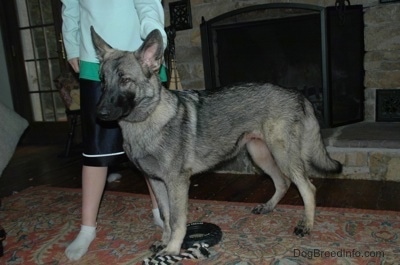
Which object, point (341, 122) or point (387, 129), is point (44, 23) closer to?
point (341, 122)

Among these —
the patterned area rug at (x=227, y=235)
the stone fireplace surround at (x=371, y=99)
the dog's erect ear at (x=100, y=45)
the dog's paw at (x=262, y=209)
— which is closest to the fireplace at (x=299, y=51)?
the stone fireplace surround at (x=371, y=99)

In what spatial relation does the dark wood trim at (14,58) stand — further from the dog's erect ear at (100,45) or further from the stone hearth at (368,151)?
the stone hearth at (368,151)

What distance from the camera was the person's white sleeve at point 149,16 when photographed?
5.96 feet

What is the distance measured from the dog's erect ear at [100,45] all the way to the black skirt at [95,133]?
0.20 meters

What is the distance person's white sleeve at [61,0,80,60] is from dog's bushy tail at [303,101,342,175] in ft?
4.54

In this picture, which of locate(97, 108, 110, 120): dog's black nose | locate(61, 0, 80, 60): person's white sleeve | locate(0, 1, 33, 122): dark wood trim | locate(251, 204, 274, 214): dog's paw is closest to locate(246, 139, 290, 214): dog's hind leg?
locate(251, 204, 274, 214): dog's paw

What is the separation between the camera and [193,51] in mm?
4047

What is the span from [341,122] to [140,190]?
6.25 ft

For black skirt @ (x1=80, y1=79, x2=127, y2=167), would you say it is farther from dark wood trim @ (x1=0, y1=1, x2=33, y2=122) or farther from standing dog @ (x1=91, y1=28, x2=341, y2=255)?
dark wood trim @ (x1=0, y1=1, x2=33, y2=122)

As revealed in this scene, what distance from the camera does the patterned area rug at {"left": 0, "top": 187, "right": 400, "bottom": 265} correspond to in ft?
6.31

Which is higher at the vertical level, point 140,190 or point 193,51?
point 193,51

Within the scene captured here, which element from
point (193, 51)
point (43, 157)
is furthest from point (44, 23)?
point (193, 51)

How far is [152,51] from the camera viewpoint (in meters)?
1.76

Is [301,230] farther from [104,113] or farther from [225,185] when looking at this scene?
[104,113]
